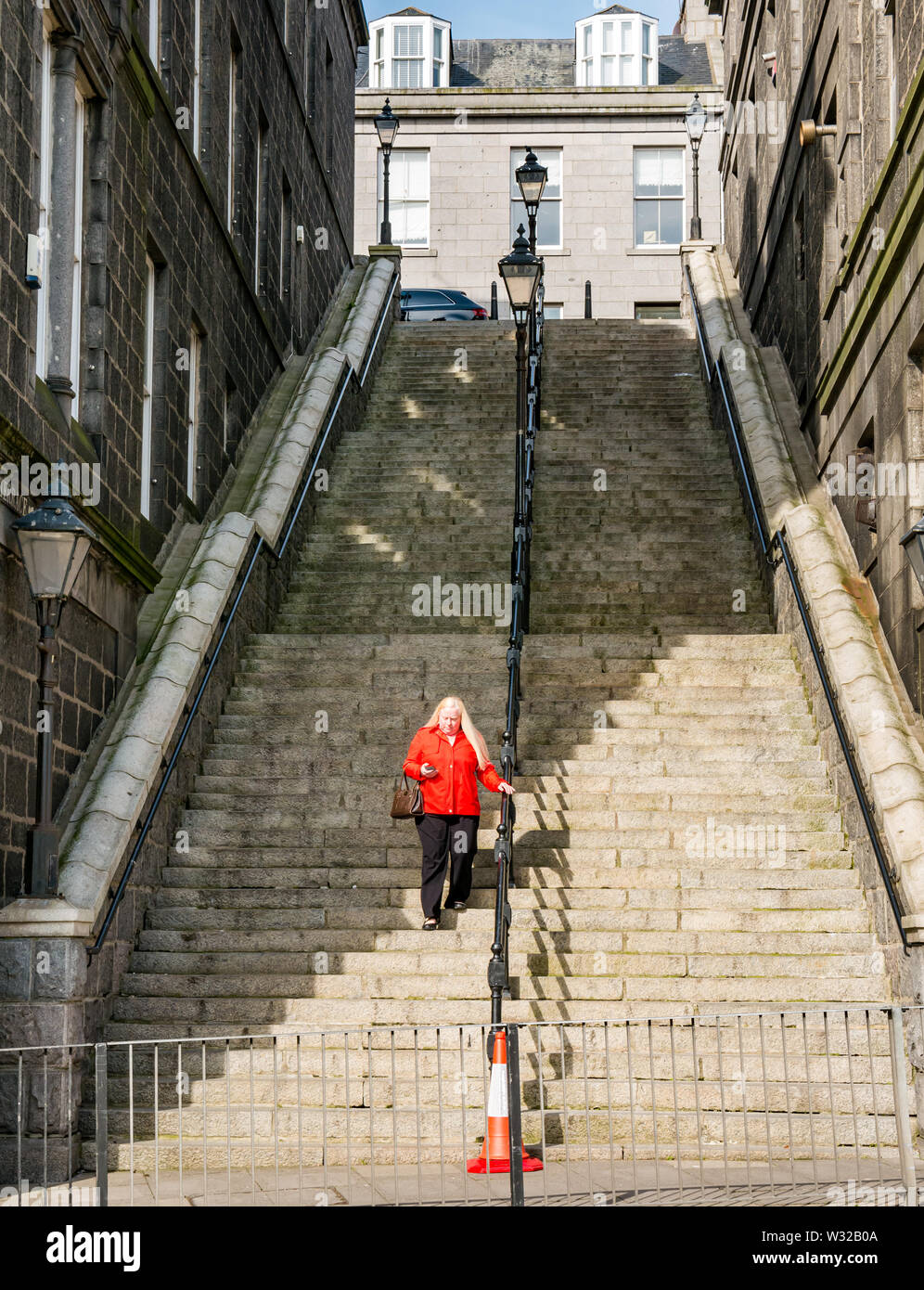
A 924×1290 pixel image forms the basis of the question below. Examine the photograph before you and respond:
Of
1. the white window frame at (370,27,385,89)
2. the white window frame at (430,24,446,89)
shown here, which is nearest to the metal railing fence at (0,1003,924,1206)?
the white window frame at (430,24,446,89)

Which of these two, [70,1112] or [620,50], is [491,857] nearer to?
[70,1112]

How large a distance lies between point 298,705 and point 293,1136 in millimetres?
5050

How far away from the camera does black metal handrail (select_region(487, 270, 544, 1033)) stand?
919 centimetres

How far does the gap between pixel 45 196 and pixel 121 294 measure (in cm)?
161

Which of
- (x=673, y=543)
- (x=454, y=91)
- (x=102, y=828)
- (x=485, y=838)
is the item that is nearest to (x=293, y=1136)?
(x=102, y=828)

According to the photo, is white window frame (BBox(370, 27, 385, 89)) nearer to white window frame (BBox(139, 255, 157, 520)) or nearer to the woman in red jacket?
white window frame (BBox(139, 255, 157, 520))

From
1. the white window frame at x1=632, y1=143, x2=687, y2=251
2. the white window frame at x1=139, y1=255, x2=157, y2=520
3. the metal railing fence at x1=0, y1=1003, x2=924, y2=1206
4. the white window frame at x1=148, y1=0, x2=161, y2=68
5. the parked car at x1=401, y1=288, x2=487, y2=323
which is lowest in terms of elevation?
the metal railing fence at x1=0, y1=1003, x2=924, y2=1206

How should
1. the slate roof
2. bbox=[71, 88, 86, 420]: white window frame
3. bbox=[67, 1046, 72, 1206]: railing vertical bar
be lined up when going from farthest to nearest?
the slate roof
bbox=[71, 88, 86, 420]: white window frame
bbox=[67, 1046, 72, 1206]: railing vertical bar

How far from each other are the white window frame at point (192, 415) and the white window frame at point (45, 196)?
4648 millimetres

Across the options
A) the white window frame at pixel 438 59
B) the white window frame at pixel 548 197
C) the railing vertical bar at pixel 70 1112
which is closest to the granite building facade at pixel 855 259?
the railing vertical bar at pixel 70 1112

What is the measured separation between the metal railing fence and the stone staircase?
0.04m

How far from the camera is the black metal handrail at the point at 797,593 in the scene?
10.2m

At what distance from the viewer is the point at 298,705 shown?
535 inches
